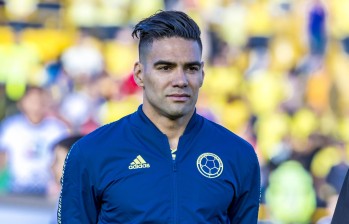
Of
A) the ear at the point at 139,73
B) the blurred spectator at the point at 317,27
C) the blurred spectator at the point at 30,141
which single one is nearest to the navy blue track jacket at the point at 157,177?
the ear at the point at 139,73

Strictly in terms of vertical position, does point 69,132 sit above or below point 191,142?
above

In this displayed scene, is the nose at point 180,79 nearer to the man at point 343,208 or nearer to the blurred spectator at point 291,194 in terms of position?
the man at point 343,208

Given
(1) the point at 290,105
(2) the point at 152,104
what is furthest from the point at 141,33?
(1) the point at 290,105

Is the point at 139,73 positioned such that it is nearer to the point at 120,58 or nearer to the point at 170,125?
the point at 170,125

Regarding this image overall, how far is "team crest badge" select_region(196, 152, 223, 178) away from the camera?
11.2 ft

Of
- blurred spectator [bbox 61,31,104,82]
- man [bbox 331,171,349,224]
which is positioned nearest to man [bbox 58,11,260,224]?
man [bbox 331,171,349,224]

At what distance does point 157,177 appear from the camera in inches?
132

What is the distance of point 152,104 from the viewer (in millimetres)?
3457

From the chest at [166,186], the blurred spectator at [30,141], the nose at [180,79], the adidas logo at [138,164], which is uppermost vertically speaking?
the blurred spectator at [30,141]

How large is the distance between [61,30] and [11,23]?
0.46 metres

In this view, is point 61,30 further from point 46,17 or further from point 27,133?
point 27,133

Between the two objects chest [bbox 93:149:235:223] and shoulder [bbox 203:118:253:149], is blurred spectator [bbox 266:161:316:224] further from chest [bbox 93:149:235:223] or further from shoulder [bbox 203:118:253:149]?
chest [bbox 93:149:235:223]

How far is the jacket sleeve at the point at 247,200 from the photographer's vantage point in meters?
3.49

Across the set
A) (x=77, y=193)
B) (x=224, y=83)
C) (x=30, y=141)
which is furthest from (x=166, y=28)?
(x=30, y=141)
